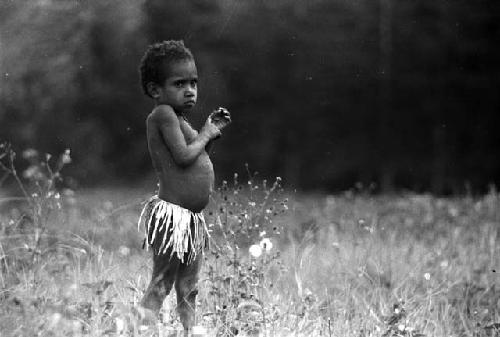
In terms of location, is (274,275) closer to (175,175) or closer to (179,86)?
(175,175)

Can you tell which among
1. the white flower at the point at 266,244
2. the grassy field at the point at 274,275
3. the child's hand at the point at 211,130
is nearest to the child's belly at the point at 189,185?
the child's hand at the point at 211,130

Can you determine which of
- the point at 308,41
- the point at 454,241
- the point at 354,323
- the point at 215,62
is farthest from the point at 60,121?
the point at 354,323

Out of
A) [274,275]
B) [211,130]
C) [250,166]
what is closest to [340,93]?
[250,166]

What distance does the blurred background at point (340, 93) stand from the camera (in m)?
8.20

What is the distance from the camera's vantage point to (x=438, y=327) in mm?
3992

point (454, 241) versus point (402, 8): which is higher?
point (402, 8)

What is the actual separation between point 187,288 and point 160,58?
96 cm

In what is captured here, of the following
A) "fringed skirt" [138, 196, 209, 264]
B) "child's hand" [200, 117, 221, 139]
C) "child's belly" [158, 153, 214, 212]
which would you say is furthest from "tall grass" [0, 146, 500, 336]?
"child's hand" [200, 117, 221, 139]

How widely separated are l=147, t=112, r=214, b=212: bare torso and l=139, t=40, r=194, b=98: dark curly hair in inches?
6.6

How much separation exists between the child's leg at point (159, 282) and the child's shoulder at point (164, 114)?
21.9 inches

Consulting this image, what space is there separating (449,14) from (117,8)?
13.9ft

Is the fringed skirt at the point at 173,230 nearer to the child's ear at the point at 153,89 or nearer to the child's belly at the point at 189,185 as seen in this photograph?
the child's belly at the point at 189,185

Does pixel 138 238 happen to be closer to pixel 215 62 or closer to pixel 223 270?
pixel 223 270

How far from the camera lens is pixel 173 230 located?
306 centimetres
